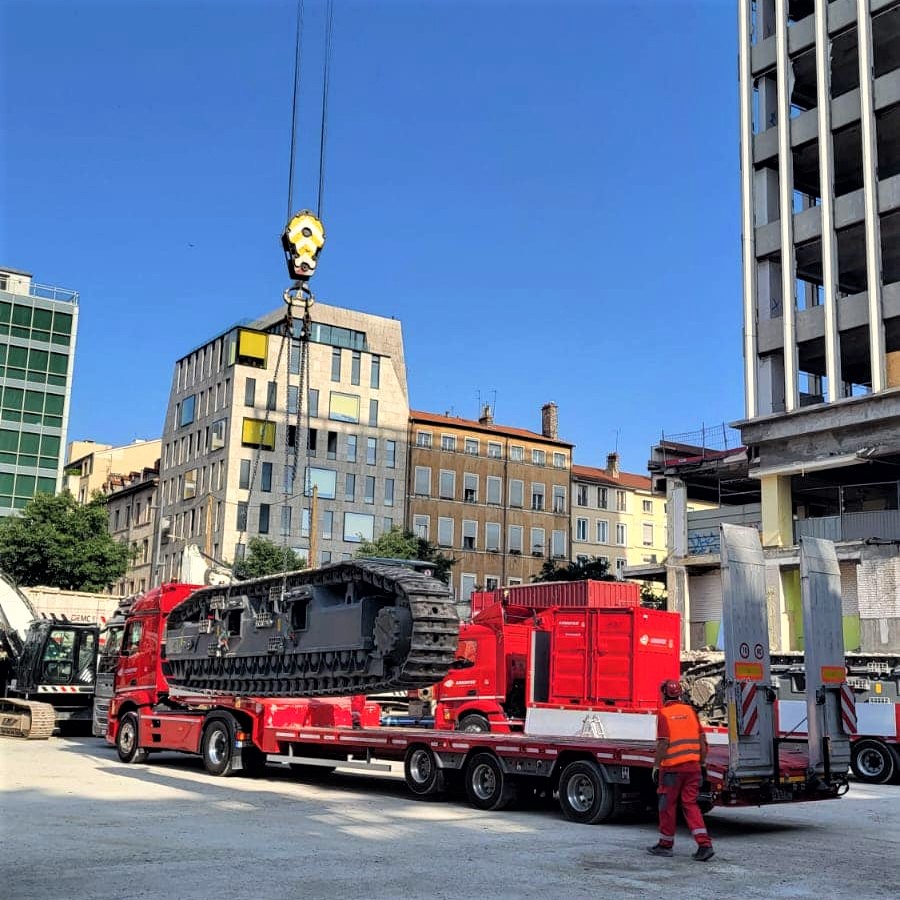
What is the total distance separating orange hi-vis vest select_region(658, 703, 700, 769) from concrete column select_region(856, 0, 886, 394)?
26.5 metres

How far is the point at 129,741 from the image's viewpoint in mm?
22422

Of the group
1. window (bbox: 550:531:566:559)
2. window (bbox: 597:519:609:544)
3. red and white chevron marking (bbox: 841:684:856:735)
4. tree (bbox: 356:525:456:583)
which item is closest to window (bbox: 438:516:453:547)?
window (bbox: 550:531:566:559)

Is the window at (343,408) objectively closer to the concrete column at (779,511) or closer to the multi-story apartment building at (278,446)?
the multi-story apartment building at (278,446)

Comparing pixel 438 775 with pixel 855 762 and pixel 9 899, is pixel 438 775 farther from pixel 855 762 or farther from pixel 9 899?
pixel 855 762

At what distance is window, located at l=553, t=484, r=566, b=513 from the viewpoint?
271 ft

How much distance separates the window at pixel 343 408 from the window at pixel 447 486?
7242 mm

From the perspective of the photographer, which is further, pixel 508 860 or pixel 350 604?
pixel 350 604

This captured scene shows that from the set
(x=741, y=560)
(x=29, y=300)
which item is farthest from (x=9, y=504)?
(x=741, y=560)

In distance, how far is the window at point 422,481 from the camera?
77.4 metres

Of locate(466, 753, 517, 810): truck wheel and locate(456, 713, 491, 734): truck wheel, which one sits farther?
locate(456, 713, 491, 734): truck wheel

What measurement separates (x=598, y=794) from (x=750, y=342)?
29457mm

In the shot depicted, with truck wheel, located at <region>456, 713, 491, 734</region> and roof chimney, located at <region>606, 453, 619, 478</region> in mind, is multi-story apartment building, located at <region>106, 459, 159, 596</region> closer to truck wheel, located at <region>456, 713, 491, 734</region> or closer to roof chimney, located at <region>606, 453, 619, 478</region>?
roof chimney, located at <region>606, 453, 619, 478</region>

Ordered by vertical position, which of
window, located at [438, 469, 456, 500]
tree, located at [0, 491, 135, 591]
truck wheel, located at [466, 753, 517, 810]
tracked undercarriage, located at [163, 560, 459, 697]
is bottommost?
truck wheel, located at [466, 753, 517, 810]

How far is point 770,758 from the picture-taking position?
13.9m
